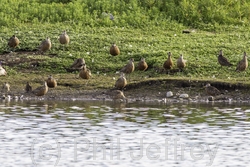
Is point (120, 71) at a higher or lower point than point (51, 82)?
higher

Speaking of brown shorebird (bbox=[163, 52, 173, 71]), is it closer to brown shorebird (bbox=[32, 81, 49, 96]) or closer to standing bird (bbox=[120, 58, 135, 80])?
standing bird (bbox=[120, 58, 135, 80])

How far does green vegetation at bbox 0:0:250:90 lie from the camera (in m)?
22.7

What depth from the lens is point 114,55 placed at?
23406 mm

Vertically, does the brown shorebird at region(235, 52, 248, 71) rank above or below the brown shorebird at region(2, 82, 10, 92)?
above

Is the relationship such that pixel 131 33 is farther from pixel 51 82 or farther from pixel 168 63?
pixel 51 82

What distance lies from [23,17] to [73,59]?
439cm

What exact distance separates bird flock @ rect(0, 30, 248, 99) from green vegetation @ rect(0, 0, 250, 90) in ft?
0.73

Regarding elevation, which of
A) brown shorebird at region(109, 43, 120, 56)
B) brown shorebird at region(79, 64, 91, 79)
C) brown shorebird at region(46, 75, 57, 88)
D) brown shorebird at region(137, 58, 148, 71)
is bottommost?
brown shorebird at region(46, 75, 57, 88)

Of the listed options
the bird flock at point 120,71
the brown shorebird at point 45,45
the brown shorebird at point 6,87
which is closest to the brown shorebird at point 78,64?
the bird flock at point 120,71

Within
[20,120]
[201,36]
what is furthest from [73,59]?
[20,120]

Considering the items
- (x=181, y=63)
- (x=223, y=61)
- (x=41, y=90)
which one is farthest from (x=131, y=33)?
(x=41, y=90)

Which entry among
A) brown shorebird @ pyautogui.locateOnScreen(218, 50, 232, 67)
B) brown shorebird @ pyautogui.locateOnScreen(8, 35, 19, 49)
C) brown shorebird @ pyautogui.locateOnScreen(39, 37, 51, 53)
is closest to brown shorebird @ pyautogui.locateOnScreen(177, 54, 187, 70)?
brown shorebird @ pyautogui.locateOnScreen(218, 50, 232, 67)

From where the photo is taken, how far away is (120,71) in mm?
22094

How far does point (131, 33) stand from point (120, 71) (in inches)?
164
